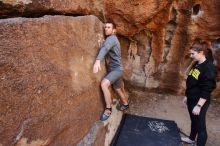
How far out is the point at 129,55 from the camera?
16.4ft

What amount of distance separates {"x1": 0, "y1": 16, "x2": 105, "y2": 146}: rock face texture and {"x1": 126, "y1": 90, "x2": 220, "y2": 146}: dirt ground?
1471 mm

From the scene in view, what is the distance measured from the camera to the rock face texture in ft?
7.45

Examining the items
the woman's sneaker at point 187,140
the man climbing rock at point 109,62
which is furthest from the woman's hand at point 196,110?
the man climbing rock at point 109,62

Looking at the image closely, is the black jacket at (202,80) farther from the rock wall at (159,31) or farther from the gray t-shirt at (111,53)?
the rock wall at (159,31)

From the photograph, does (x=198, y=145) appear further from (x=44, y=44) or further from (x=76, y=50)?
(x=44, y=44)

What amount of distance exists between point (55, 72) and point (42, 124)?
52cm

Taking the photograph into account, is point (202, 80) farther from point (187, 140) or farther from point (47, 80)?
point (47, 80)

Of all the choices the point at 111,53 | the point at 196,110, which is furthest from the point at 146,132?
the point at 111,53

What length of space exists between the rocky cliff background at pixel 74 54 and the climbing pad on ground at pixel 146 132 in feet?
1.84

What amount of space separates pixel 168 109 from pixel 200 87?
5.02 feet

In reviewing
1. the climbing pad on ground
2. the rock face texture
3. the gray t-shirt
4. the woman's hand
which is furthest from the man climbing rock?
the woman's hand

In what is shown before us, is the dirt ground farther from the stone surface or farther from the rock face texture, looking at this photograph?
the stone surface

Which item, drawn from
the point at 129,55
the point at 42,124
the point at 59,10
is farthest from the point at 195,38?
the point at 42,124

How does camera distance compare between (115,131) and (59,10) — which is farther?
(115,131)
